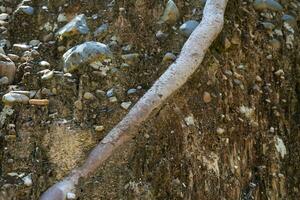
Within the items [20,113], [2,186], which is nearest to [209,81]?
[20,113]

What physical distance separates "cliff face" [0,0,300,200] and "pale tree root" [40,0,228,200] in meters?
0.04

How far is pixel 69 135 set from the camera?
6.66ft

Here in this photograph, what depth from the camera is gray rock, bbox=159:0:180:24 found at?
239 cm

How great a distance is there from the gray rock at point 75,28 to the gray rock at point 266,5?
0.93 meters

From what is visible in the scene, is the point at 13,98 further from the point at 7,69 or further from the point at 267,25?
the point at 267,25

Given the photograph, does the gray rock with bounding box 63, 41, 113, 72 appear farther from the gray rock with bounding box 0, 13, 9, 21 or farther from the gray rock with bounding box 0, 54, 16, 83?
the gray rock with bounding box 0, 13, 9, 21

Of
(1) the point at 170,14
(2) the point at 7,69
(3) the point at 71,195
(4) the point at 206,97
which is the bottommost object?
→ (3) the point at 71,195

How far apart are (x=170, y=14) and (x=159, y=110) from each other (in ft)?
1.79

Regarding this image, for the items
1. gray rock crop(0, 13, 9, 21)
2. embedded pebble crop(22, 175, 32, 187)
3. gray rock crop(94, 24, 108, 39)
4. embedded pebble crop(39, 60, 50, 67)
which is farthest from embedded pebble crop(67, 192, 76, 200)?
gray rock crop(0, 13, 9, 21)

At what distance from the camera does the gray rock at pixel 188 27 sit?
91.7 inches

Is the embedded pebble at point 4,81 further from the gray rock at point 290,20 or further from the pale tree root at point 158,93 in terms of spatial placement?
the gray rock at point 290,20

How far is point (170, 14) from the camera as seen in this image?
2.39 m

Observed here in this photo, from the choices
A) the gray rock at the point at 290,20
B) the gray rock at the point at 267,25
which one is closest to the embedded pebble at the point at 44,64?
the gray rock at the point at 267,25

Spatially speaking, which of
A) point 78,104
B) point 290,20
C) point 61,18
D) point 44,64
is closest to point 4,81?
point 44,64
